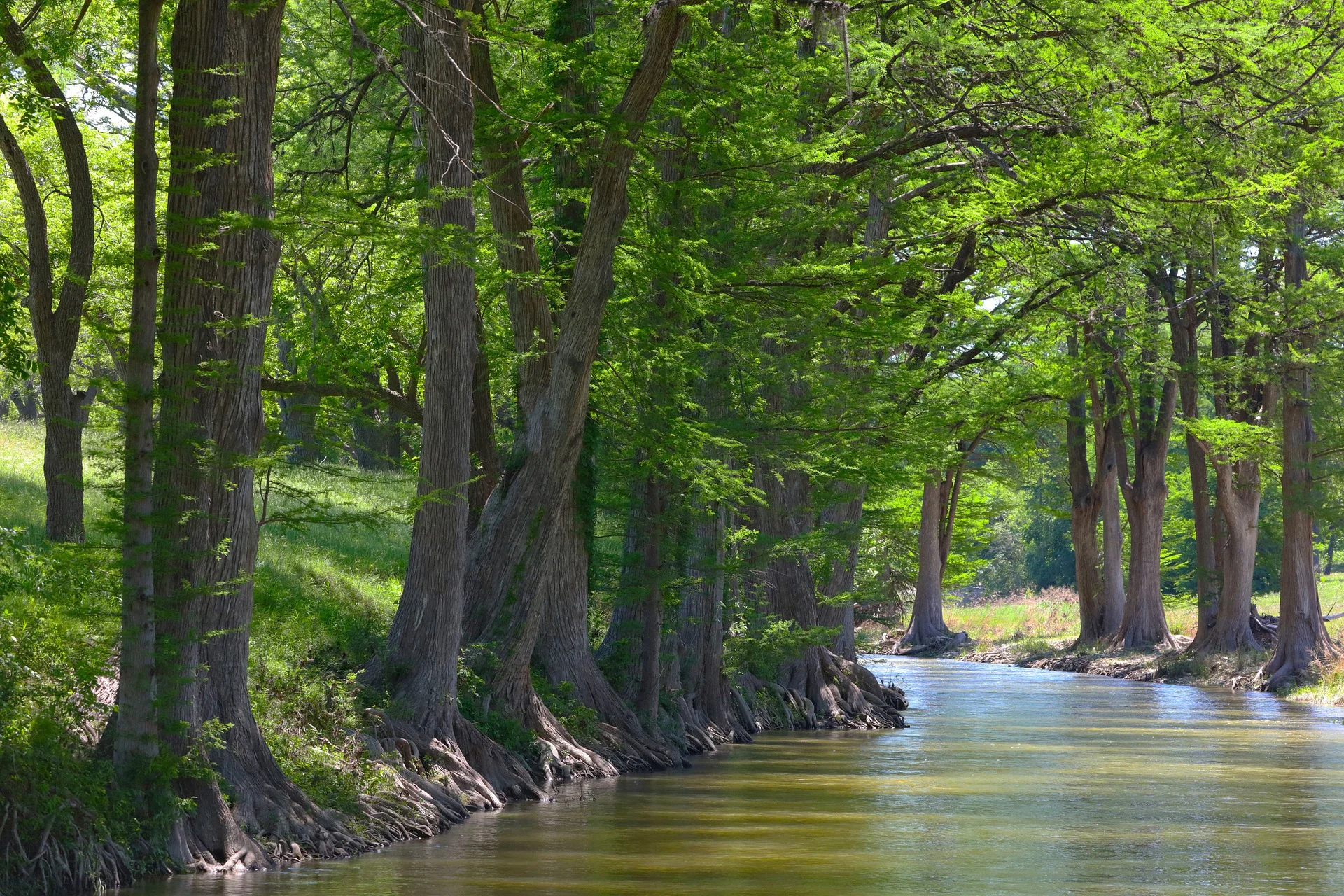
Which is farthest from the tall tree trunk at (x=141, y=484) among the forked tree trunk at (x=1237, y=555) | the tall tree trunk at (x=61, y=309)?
the forked tree trunk at (x=1237, y=555)

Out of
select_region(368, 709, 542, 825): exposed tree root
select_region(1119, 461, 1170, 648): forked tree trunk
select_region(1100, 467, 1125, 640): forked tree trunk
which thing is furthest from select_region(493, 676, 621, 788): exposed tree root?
select_region(1100, 467, 1125, 640): forked tree trunk

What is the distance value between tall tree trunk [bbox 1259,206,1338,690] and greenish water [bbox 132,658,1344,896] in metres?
8.56

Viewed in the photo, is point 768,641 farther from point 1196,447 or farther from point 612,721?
point 1196,447

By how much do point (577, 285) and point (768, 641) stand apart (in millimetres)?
7606

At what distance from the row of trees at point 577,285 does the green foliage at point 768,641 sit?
11 cm

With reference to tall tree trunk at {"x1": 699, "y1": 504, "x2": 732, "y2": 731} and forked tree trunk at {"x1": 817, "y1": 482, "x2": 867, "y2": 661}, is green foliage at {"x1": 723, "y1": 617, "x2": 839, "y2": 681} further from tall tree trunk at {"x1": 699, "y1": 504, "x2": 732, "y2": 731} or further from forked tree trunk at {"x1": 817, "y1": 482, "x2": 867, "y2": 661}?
forked tree trunk at {"x1": 817, "y1": 482, "x2": 867, "y2": 661}

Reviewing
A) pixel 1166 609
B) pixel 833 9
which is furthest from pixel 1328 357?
pixel 1166 609

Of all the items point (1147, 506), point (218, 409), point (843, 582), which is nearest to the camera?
point (218, 409)

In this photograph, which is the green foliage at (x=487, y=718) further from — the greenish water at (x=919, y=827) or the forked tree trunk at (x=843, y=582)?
the forked tree trunk at (x=843, y=582)

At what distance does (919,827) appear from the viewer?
13789 mm

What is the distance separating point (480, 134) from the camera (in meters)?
16.0

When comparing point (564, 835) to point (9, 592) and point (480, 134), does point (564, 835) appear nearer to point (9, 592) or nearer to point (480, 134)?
point (9, 592)

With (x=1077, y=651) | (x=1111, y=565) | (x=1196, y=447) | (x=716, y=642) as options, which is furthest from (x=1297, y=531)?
(x=716, y=642)

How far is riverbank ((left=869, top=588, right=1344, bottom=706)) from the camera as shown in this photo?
113 feet
